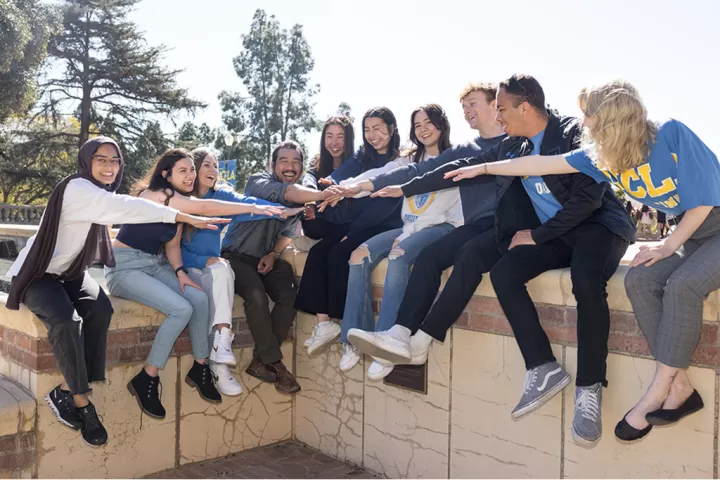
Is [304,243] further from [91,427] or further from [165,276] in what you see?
[91,427]

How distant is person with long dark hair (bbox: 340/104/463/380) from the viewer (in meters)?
3.98

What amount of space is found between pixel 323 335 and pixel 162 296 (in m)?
1.08

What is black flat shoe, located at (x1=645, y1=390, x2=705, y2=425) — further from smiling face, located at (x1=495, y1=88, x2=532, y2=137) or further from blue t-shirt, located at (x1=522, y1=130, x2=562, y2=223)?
smiling face, located at (x1=495, y1=88, x2=532, y2=137)

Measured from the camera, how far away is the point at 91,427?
151 inches

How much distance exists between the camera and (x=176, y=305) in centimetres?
A: 415

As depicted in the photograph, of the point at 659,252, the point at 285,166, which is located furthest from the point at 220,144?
the point at 659,252

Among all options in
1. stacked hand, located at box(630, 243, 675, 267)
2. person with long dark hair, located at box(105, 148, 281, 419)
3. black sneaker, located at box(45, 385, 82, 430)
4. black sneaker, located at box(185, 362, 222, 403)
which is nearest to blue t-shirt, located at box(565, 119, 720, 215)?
stacked hand, located at box(630, 243, 675, 267)

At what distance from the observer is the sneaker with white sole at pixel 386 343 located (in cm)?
362

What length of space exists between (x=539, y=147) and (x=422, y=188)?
764 millimetres

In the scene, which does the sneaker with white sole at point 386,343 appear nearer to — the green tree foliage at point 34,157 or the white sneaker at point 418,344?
the white sneaker at point 418,344

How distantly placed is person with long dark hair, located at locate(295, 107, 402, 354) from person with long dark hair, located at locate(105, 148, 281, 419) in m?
0.47

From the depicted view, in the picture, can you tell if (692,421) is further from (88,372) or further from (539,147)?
(88,372)

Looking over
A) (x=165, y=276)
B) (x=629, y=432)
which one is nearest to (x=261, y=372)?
(x=165, y=276)

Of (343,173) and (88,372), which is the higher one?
(343,173)
